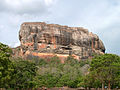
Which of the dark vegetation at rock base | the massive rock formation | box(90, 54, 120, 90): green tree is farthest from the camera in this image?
the massive rock formation

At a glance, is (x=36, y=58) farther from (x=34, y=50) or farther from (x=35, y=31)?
(x=35, y=31)

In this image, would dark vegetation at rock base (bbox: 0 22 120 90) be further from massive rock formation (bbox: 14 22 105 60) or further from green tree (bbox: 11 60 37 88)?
green tree (bbox: 11 60 37 88)

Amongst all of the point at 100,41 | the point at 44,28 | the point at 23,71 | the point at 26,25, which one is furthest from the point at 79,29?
the point at 23,71

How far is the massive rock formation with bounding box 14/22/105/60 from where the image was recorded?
9288cm

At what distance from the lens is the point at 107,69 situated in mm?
32000

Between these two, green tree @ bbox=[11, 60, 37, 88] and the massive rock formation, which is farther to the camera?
the massive rock formation

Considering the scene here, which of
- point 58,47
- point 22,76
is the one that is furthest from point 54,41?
point 22,76

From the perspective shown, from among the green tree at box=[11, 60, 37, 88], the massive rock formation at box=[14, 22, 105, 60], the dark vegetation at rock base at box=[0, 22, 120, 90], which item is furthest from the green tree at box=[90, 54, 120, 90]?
the massive rock formation at box=[14, 22, 105, 60]

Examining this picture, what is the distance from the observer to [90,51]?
98.9 m

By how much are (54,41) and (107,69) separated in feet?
208

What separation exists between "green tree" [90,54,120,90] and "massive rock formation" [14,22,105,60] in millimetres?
58017

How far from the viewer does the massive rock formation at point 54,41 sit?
92875mm

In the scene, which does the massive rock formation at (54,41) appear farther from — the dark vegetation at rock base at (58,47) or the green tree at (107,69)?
the green tree at (107,69)

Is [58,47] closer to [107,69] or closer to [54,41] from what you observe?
[54,41]
